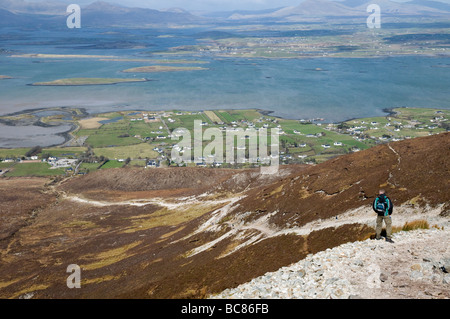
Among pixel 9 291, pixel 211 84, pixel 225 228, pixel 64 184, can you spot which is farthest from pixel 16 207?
pixel 211 84

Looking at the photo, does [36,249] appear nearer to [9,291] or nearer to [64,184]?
[9,291]

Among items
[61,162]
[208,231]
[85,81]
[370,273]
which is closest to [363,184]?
[370,273]

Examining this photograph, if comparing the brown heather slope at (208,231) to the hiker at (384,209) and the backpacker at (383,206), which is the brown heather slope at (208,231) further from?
the backpacker at (383,206)

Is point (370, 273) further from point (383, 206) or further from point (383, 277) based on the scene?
point (383, 206)

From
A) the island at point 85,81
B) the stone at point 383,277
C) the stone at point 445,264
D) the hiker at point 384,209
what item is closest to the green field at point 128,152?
the hiker at point 384,209

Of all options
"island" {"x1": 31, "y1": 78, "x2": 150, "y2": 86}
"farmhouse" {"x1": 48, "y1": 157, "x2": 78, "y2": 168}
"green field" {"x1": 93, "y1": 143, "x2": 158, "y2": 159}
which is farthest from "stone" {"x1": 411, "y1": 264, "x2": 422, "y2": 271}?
"island" {"x1": 31, "y1": 78, "x2": 150, "y2": 86}

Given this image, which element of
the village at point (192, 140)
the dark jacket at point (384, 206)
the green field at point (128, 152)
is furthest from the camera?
the green field at point (128, 152)
